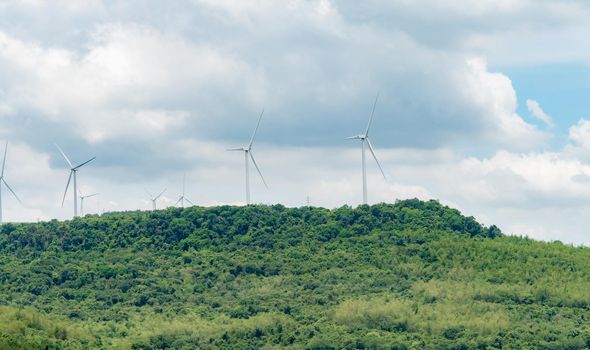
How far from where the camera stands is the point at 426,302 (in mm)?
187125

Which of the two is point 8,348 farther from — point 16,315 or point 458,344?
point 458,344

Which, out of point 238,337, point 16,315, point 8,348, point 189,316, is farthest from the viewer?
point 189,316

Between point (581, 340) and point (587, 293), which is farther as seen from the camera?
point (587, 293)

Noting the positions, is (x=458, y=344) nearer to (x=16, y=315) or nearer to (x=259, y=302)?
(x=259, y=302)

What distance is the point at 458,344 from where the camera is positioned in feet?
539

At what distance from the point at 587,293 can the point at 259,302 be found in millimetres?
41359

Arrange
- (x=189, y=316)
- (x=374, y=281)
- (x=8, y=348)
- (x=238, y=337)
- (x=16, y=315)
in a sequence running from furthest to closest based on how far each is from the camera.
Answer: (x=374, y=281)
(x=189, y=316)
(x=238, y=337)
(x=16, y=315)
(x=8, y=348)

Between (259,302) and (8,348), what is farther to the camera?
(259,302)

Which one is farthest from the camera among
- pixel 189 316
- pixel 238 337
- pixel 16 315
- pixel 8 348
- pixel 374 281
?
pixel 374 281

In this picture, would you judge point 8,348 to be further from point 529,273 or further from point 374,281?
point 529,273

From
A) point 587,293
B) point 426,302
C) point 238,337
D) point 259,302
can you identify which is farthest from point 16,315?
point 587,293

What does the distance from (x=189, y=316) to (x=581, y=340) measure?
47.7m

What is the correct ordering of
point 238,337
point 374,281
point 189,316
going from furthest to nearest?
point 374,281, point 189,316, point 238,337

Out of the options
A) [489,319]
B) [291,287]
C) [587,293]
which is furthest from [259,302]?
[587,293]
